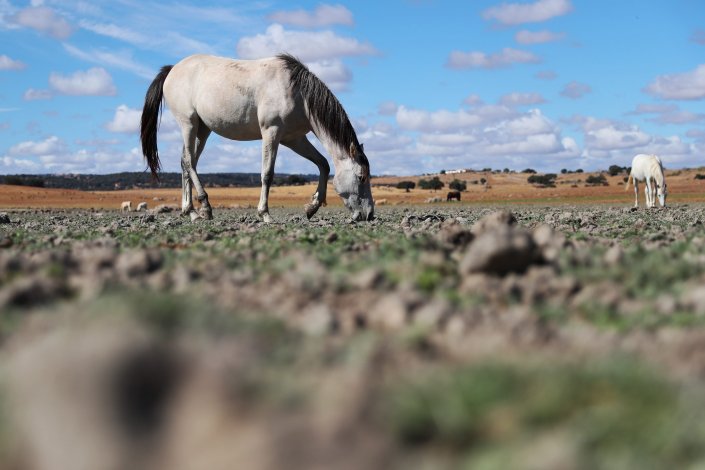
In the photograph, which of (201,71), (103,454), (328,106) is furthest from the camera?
(201,71)

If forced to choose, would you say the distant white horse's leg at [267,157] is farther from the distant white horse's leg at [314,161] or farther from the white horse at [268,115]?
the distant white horse's leg at [314,161]

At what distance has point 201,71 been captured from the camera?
53.2ft

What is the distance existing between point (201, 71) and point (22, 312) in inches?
515

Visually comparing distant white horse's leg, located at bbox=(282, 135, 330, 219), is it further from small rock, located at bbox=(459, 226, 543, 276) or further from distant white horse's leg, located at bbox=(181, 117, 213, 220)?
small rock, located at bbox=(459, 226, 543, 276)

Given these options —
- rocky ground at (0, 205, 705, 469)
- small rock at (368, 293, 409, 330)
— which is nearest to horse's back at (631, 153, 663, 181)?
rocky ground at (0, 205, 705, 469)

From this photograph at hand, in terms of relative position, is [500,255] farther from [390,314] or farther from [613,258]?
[390,314]

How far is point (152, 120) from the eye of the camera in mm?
17984

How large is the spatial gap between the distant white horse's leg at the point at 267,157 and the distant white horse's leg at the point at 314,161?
0.95 metres

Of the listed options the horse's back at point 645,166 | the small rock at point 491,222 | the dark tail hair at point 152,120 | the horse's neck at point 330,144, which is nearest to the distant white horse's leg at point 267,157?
the horse's neck at point 330,144

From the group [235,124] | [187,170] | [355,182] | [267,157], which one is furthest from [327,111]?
[187,170]

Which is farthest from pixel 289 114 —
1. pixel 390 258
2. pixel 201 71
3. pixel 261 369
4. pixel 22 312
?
pixel 261 369

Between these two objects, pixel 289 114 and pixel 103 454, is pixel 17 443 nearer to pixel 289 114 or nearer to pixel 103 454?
pixel 103 454

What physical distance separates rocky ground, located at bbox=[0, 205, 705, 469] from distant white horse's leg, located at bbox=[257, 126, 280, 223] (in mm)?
9970

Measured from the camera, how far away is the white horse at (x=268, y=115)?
1423 centimetres
